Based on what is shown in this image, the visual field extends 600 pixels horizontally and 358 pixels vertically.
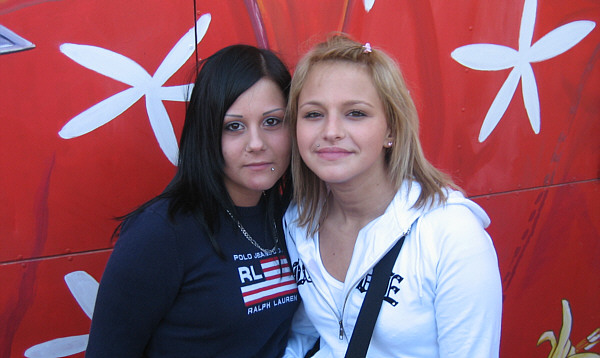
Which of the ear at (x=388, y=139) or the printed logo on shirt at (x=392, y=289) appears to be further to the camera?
→ the ear at (x=388, y=139)

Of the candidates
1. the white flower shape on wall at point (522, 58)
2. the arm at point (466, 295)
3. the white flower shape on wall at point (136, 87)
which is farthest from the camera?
the white flower shape on wall at point (522, 58)

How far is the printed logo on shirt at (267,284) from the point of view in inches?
51.5

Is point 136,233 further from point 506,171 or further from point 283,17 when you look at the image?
point 506,171

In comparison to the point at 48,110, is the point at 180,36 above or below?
above

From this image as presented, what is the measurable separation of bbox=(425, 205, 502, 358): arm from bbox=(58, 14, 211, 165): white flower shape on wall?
100cm

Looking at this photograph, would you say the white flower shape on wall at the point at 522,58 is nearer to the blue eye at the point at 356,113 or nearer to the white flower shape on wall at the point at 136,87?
the blue eye at the point at 356,113

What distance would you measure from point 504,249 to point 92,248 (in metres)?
1.88

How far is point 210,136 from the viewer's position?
133 centimetres

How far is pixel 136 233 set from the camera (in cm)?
118

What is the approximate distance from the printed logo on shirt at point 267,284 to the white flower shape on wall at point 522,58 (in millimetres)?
1244

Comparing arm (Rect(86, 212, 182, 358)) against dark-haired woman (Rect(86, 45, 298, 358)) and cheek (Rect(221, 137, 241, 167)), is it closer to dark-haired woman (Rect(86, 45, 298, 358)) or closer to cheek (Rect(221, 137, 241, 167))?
dark-haired woman (Rect(86, 45, 298, 358))

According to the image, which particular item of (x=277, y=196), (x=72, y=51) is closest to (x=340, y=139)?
(x=277, y=196)

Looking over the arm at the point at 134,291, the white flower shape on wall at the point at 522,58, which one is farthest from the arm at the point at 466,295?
the white flower shape on wall at the point at 522,58

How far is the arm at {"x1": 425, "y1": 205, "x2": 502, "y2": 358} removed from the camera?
114cm
